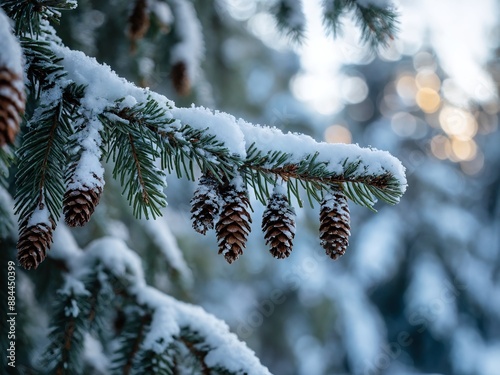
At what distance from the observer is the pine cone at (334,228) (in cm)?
84

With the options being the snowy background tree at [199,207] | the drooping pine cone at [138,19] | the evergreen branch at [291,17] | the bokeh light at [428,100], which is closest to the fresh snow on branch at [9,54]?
the snowy background tree at [199,207]

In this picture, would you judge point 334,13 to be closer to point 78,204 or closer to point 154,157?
point 154,157

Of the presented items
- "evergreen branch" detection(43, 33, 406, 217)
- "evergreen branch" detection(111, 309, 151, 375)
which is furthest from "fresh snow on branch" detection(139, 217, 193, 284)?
"evergreen branch" detection(43, 33, 406, 217)

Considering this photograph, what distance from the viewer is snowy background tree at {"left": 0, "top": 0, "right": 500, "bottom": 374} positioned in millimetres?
845

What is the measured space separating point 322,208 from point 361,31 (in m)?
0.83

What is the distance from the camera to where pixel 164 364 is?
4.09ft

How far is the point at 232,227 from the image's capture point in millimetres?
816

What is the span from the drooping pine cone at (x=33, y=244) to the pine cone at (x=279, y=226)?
39 centimetres

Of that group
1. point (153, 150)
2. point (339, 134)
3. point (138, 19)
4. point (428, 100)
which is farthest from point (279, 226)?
point (428, 100)

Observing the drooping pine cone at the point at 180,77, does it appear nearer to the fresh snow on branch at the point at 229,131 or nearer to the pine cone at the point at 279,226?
the fresh snow on branch at the point at 229,131

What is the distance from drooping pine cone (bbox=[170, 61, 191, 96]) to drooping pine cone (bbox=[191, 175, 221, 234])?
1.32 metres

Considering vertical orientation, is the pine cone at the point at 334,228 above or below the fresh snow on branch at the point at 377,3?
below

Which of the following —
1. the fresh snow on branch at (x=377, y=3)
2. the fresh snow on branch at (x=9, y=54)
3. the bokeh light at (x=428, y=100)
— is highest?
the bokeh light at (x=428, y=100)

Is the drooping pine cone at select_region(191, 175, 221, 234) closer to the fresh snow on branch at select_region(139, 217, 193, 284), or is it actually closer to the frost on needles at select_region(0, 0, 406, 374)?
the frost on needles at select_region(0, 0, 406, 374)
